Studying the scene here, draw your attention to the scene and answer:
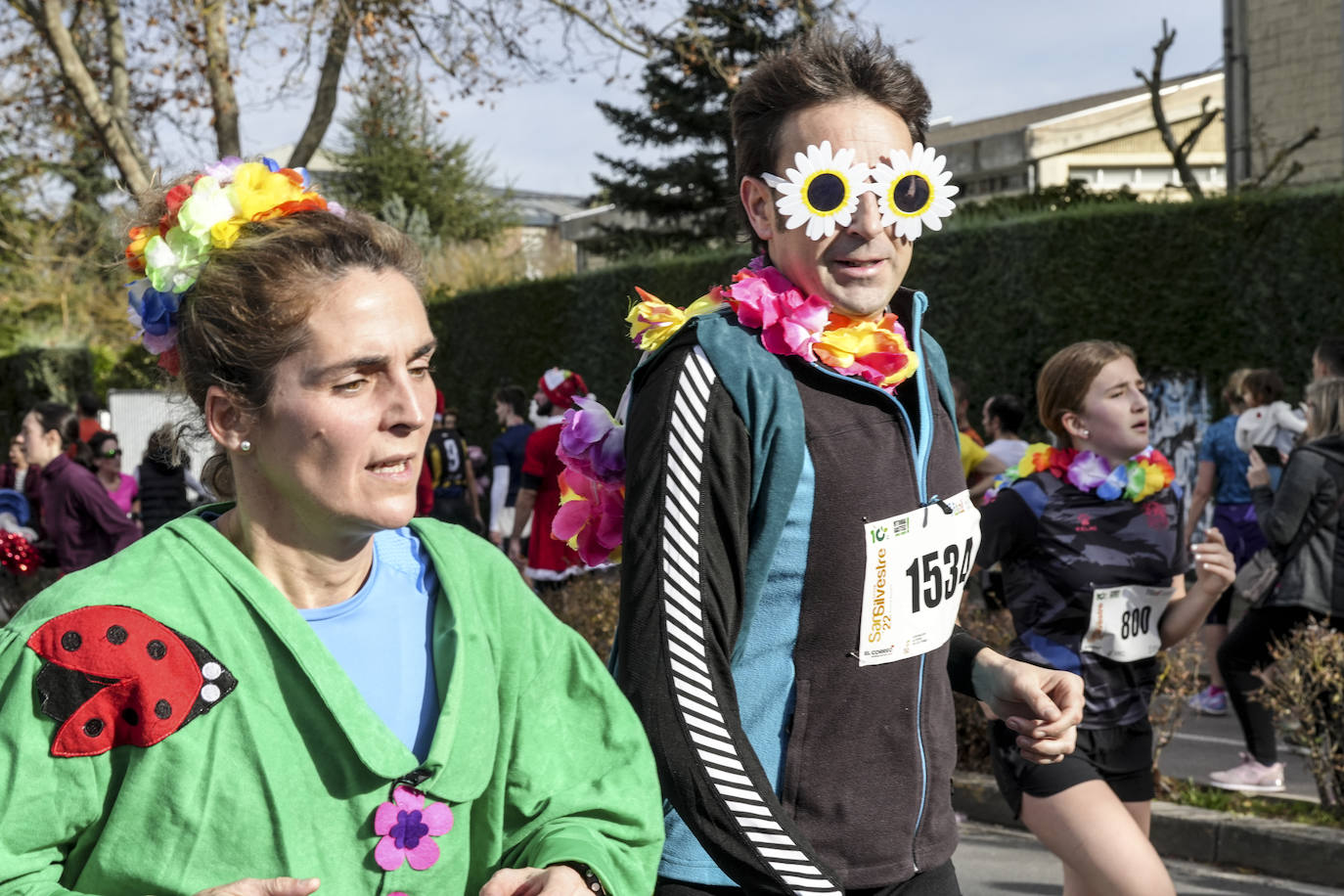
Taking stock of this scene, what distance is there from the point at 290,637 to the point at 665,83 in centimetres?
2598

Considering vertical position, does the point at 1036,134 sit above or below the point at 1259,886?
above

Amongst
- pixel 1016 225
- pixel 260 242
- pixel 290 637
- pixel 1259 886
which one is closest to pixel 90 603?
pixel 290 637

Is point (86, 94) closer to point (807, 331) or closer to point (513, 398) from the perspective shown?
point (513, 398)

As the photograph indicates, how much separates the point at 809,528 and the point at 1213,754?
6.32 metres

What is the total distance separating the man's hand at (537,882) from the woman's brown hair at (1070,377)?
2888 mm

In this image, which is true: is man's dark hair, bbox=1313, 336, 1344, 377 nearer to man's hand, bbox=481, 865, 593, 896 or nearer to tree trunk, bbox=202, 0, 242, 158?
man's hand, bbox=481, 865, 593, 896

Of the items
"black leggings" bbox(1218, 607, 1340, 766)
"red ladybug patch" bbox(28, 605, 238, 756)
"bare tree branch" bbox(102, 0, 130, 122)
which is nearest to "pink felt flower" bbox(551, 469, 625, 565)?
"red ladybug patch" bbox(28, 605, 238, 756)

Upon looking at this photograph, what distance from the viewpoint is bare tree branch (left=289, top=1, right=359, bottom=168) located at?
1174 centimetres

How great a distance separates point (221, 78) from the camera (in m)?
11.5

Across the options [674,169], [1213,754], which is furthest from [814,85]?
[674,169]

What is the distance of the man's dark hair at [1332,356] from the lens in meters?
7.76

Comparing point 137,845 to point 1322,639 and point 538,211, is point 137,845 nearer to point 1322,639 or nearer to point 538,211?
point 1322,639

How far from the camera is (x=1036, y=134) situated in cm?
2767

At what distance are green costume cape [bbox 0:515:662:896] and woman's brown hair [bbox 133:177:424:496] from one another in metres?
0.22
